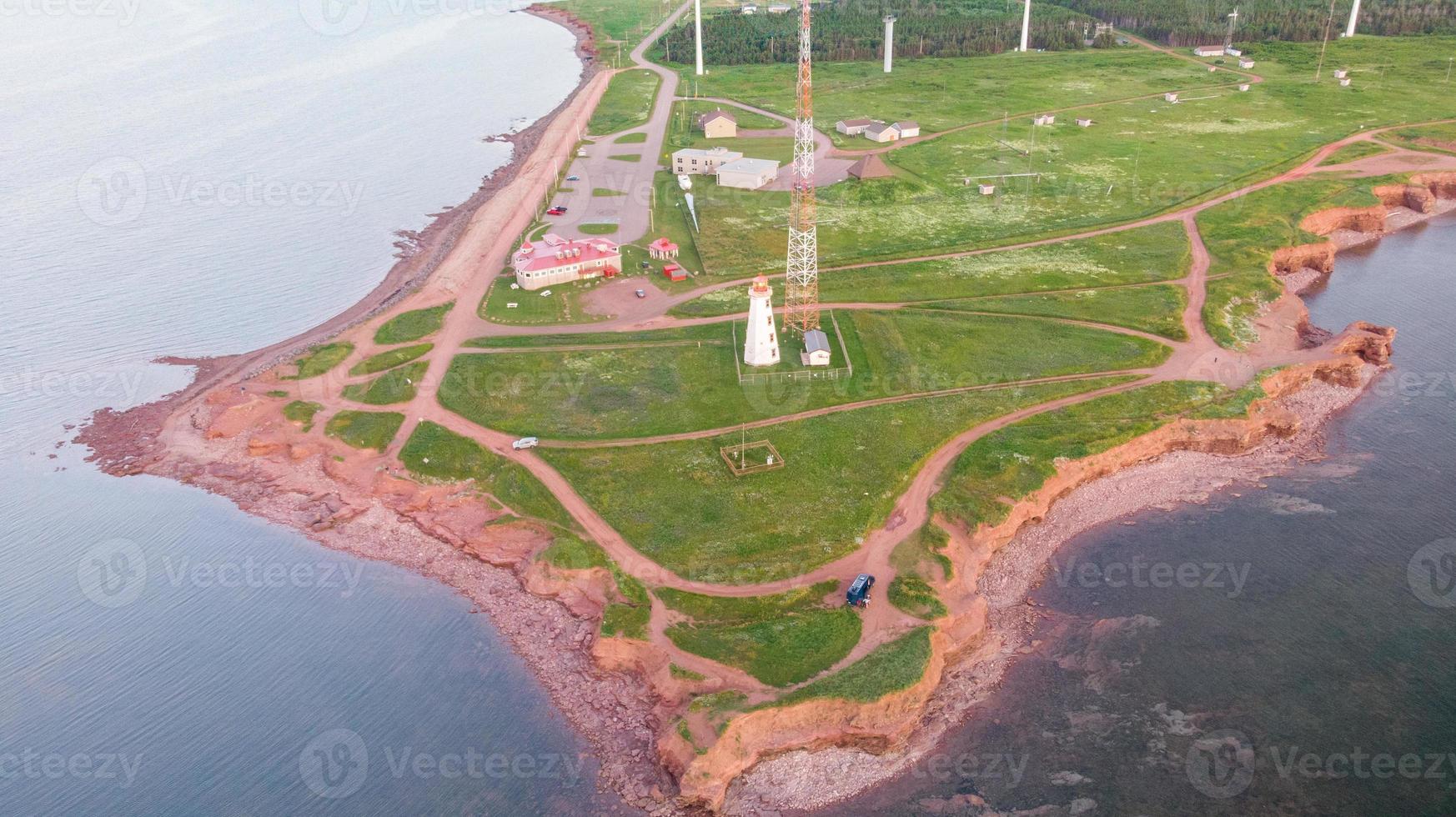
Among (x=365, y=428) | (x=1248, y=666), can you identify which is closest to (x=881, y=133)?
(x=365, y=428)

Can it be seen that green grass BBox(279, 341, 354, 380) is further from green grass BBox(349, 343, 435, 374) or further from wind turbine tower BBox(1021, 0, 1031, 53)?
wind turbine tower BBox(1021, 0, 1031, 53)

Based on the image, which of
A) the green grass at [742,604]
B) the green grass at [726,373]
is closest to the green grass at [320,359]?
the green grass at [726,373]

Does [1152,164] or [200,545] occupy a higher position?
[1152,164]

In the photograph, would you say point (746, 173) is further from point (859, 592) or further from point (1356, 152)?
point (1356, 152)

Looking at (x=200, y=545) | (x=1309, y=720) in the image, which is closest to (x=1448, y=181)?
(x=1309, y=720)

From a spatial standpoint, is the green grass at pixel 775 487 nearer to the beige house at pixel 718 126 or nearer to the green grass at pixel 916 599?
the green grass at pixel 916 599

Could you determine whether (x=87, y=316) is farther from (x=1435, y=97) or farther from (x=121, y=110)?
(x=1435, y=97)
